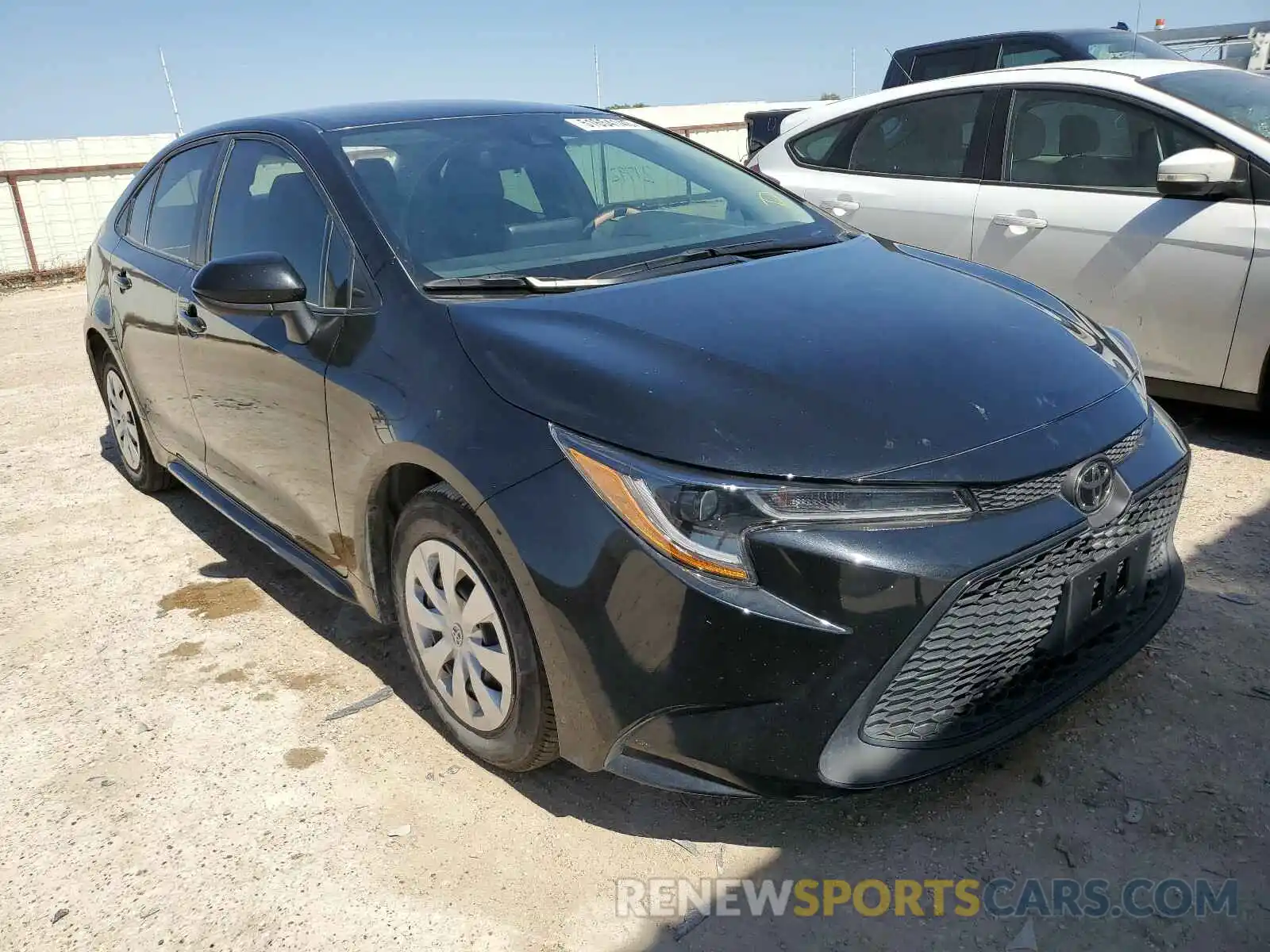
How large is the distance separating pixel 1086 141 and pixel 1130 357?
236 cm

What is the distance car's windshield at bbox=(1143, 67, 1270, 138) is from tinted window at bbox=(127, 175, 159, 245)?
428 centimetres

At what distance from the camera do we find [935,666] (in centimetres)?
200

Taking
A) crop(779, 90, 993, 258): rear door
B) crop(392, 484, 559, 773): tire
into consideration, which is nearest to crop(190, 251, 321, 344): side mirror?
crop(392, 484, 559, 773): tire

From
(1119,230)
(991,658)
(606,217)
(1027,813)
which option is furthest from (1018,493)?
(1119,230)

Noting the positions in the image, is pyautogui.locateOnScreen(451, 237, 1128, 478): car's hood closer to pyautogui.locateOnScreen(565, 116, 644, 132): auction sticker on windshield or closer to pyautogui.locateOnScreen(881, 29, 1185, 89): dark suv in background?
pyautogui.locateOnScreen(565, 116, 644, 132): auction sticker on windshield

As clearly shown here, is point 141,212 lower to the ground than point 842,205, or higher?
higher

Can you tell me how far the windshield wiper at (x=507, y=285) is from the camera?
101 inches

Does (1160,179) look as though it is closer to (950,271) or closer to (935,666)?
(950,271)

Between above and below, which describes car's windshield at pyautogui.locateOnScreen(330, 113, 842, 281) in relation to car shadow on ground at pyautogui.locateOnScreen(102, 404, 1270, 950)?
above

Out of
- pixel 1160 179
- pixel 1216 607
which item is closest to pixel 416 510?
pixel 1216 607

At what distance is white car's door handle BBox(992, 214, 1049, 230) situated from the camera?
462 centimetres

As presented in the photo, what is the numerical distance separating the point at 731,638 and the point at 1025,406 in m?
0.81

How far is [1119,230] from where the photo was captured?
438 centimetres

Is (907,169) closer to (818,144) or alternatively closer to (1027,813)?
(818,144)
